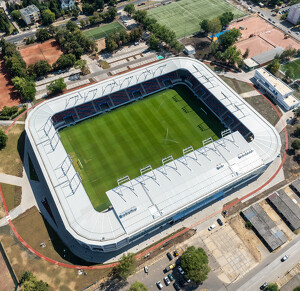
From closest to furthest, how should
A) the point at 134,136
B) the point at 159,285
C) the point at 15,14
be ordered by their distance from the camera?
the point at 159,285, the point at 134,136, the point at 15,14

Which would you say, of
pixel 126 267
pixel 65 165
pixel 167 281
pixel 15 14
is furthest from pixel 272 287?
pixel 15 14

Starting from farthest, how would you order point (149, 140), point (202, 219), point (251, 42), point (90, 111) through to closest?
point (251, 42), point (90, 111), point (149, 140), point (202, 219)

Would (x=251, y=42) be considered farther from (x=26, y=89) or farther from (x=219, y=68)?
(x=26, y=89)

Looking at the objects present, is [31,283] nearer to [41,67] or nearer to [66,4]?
[41,67]

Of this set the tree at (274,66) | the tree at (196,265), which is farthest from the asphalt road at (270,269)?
the tree at (274,66)

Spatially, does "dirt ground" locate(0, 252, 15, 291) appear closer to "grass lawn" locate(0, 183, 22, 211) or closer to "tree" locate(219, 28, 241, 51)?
"grass lawn" locate(0, 183, 22, 211)

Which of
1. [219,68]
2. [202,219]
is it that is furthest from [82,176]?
[219,68]
